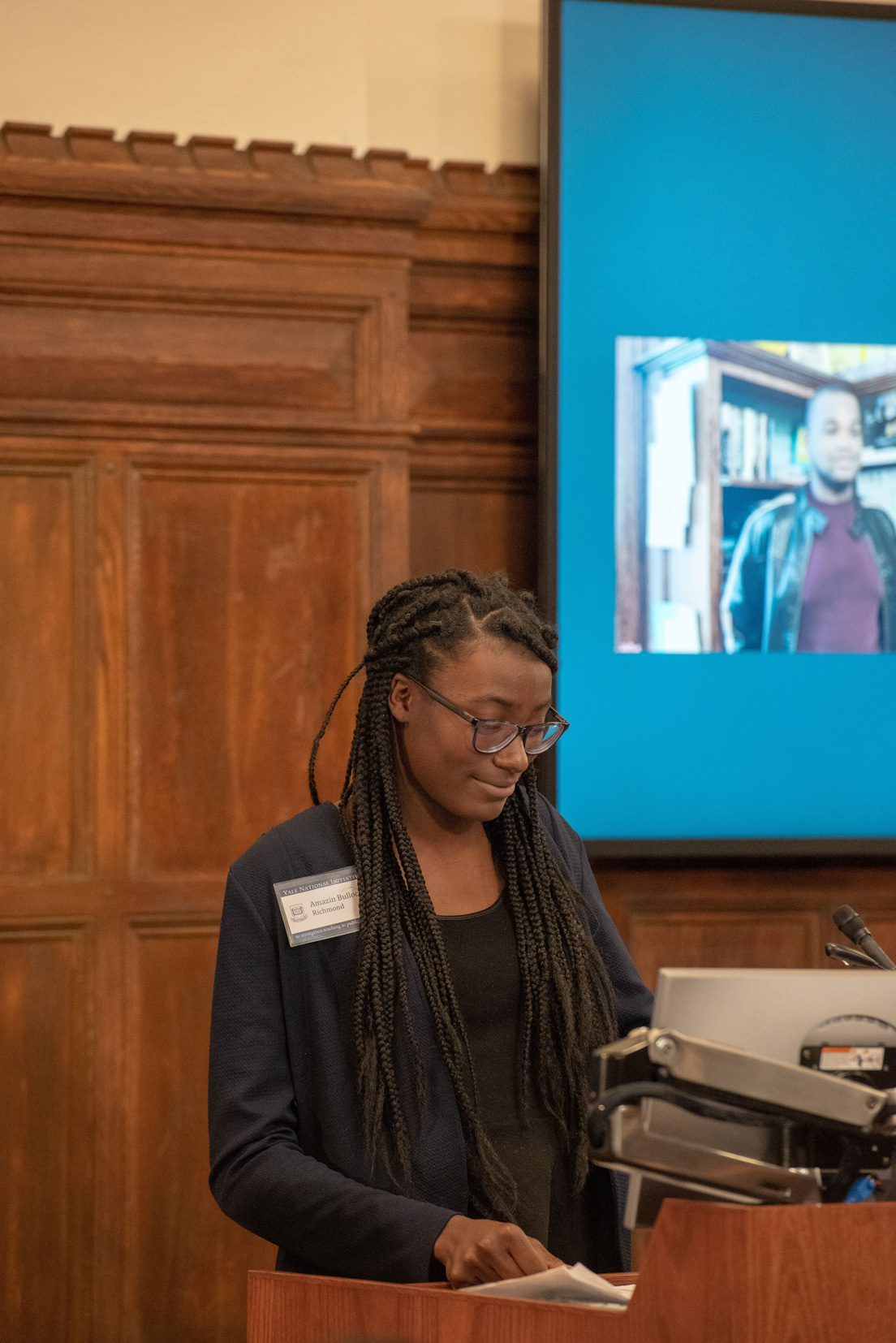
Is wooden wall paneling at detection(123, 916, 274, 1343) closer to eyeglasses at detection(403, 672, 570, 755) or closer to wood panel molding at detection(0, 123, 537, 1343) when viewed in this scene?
wood panel molding at detection(0, 123, 537, 1343)

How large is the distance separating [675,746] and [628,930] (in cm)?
47

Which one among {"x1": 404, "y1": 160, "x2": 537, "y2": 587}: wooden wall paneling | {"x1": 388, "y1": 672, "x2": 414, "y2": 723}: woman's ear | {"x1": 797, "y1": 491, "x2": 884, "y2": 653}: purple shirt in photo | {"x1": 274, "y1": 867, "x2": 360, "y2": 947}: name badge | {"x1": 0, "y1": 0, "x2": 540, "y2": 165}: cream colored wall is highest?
{"x1": 0, "y1": 0, "x2": 540, "y2": 165}: cream colored wall

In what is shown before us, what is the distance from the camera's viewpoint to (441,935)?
1.66 metres

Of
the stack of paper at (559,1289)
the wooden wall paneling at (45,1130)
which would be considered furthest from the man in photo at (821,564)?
the stack of paper at (559,1289)

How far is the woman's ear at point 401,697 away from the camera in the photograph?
1.73 meters

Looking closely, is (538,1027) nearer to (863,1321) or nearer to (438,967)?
(438,967)

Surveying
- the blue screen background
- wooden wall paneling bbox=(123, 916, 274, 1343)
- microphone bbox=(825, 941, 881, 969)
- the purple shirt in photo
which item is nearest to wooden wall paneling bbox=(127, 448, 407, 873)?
wooden wall paneling bbox=(123, 916, 274, 1343)

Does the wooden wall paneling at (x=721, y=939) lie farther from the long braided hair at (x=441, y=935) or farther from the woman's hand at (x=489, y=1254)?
the woman's hand at (x=489, y=1254)

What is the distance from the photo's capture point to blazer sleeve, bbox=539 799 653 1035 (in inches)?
72.8

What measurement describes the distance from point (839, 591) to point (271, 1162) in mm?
2215

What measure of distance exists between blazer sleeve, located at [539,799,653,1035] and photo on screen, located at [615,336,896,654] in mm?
1310

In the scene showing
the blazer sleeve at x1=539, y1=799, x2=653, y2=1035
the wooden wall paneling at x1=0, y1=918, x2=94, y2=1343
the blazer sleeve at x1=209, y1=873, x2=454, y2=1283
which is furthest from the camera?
the wooden wall paneling at x1=0, y1=918, x2=94, y2=1343

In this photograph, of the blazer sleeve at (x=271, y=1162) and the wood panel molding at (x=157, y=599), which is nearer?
the blazer sleeve at (x=271, y=1162)

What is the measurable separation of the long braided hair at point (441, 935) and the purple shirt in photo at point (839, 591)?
156 centimetres
